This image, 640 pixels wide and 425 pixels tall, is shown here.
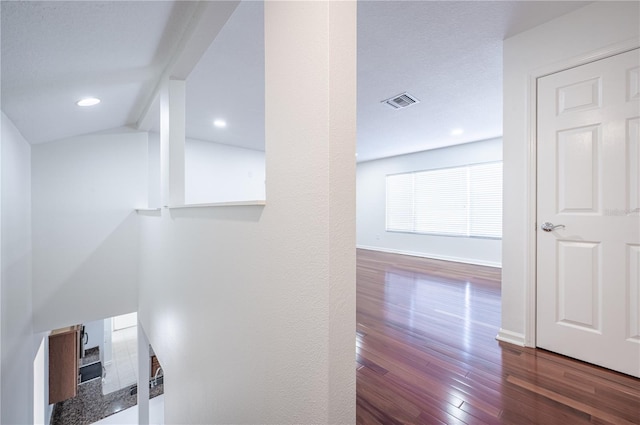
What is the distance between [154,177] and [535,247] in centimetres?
481

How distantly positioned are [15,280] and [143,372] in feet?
7.72

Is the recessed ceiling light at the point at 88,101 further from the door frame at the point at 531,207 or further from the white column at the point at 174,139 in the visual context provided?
the door frame at the point at 531,207

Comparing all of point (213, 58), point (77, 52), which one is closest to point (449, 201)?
point (213, 58)

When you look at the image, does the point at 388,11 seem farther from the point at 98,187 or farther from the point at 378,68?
the point at 98,187

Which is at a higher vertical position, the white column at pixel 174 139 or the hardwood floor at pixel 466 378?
the white column at pixel 174 139

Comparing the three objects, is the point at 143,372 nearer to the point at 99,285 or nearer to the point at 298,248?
the point at 99,285

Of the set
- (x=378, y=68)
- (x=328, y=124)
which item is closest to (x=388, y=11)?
(x=378, y=68)

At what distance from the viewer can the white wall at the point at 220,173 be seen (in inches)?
201

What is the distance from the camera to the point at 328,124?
0.75 meters

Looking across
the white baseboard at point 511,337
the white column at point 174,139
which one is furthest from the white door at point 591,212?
the white column at point 174,139

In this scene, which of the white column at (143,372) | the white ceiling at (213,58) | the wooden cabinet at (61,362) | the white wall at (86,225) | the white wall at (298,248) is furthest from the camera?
the wooden cabinet at (61,362)

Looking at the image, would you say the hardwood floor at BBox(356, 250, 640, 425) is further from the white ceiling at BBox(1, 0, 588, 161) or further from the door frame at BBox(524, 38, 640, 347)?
the white ceiling at BBox(1, 0, 588, 161)

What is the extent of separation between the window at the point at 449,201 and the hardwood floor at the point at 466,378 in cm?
285

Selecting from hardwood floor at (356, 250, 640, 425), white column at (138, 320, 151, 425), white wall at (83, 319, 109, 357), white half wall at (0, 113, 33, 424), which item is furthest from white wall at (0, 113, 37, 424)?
white wall at (83, 319, 109, 357)
